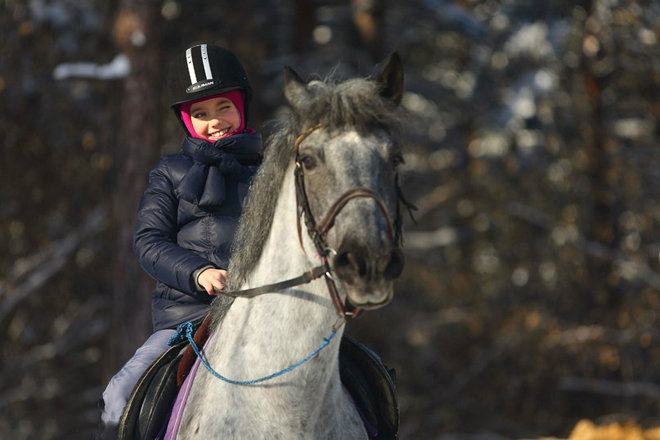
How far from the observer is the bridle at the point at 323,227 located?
148 inches

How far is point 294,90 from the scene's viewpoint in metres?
4.14

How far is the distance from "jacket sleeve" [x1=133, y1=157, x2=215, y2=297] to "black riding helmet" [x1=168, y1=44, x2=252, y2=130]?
0.41 meters

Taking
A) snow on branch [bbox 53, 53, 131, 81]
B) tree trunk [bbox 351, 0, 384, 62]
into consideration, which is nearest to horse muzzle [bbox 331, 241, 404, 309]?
snow on branch [bbox 53, 53, 131, 81]

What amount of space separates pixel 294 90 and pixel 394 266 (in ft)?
3.21

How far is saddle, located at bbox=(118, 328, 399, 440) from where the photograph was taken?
15.0 feet

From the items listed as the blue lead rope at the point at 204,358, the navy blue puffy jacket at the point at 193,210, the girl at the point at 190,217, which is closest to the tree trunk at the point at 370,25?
the girl at the point at 190,217

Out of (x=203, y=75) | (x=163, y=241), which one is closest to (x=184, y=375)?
(x=163, y=241)

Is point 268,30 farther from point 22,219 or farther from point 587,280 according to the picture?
point 587,280

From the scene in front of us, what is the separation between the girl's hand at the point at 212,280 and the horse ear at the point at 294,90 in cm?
88

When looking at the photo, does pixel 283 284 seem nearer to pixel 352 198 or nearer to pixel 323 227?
pixel 323 227

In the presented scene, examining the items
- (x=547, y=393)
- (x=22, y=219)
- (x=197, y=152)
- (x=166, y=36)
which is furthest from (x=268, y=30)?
(x=197, y=152)

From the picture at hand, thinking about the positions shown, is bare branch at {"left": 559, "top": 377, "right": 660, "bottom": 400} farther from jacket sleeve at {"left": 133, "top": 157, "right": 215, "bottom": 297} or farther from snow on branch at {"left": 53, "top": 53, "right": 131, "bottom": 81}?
jacket sleeve at {"left": 133, "top": 157, "right": 215, "bottom": 297}

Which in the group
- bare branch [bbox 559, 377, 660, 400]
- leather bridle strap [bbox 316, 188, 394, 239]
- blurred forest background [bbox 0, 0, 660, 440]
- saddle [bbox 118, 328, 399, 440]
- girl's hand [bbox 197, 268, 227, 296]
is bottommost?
bare branch [bbox 559, 377, 660, 400]

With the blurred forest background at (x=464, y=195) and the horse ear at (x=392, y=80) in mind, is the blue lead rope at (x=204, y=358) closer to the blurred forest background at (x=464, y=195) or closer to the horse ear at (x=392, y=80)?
the horse ear at (x=392, y=80)
